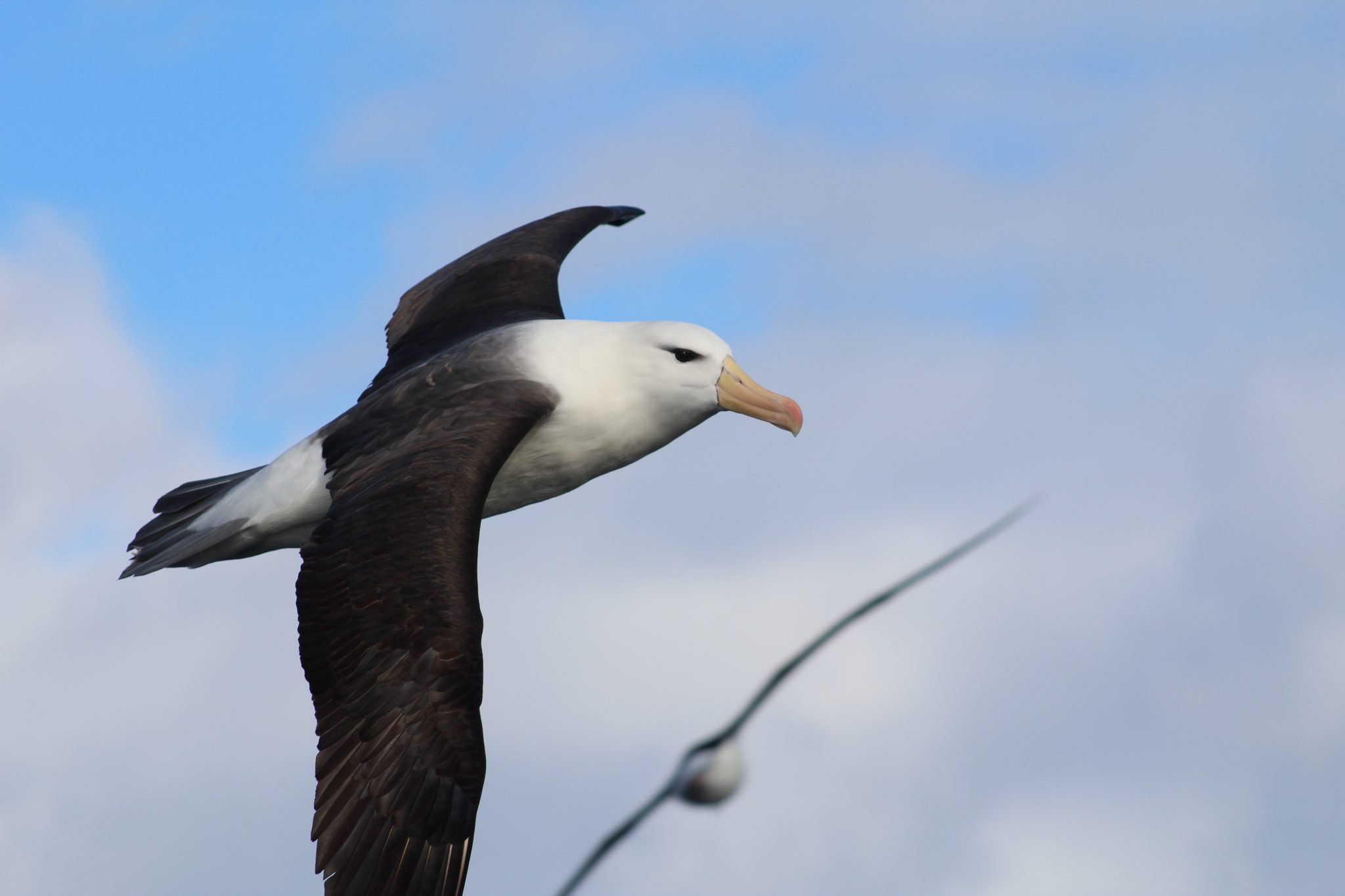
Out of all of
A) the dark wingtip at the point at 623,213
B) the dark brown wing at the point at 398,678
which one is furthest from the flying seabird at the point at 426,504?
the dark wingtip at the point at 623,213

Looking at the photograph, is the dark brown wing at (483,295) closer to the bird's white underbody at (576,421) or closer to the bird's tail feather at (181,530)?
the bird's white underbody at (576,421)

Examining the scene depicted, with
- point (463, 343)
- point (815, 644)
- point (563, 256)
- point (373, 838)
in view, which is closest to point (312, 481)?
point (463, 343)

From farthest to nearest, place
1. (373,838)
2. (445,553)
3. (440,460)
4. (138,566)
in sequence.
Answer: (138,566), (440,460), (445,553), (373,838)

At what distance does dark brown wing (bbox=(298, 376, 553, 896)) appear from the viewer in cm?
709

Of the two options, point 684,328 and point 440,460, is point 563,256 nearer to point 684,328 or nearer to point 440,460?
point 684,328

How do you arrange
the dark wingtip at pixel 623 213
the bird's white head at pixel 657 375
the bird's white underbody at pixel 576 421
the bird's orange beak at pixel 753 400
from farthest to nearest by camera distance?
the dark wingtip at pixel 623 213 → the bird's orange beak at pixel 753 400 → the bird's white head at pixel 657 375 → the bird's white underbody at pixel 576 421

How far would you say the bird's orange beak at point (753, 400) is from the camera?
9.29 m

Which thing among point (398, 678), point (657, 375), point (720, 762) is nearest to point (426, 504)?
point (398, 678)

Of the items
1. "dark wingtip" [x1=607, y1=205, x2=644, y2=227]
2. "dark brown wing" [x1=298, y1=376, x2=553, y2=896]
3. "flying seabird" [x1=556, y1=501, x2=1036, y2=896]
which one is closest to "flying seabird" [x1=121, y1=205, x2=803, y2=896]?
"dark brown wing" [x1=298, y1=376, x2=553, y2=896]

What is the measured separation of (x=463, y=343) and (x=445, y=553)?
2271mm

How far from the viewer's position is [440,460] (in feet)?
26.2

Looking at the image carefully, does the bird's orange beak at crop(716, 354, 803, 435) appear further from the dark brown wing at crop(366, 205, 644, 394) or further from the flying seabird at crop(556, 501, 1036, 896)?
the flying seabird at crop(556, 501, 1036, 896)

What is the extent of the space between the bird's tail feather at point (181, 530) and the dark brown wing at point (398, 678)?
1.78 metres

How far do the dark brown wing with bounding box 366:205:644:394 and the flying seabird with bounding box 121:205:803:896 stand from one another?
3 centimetres
